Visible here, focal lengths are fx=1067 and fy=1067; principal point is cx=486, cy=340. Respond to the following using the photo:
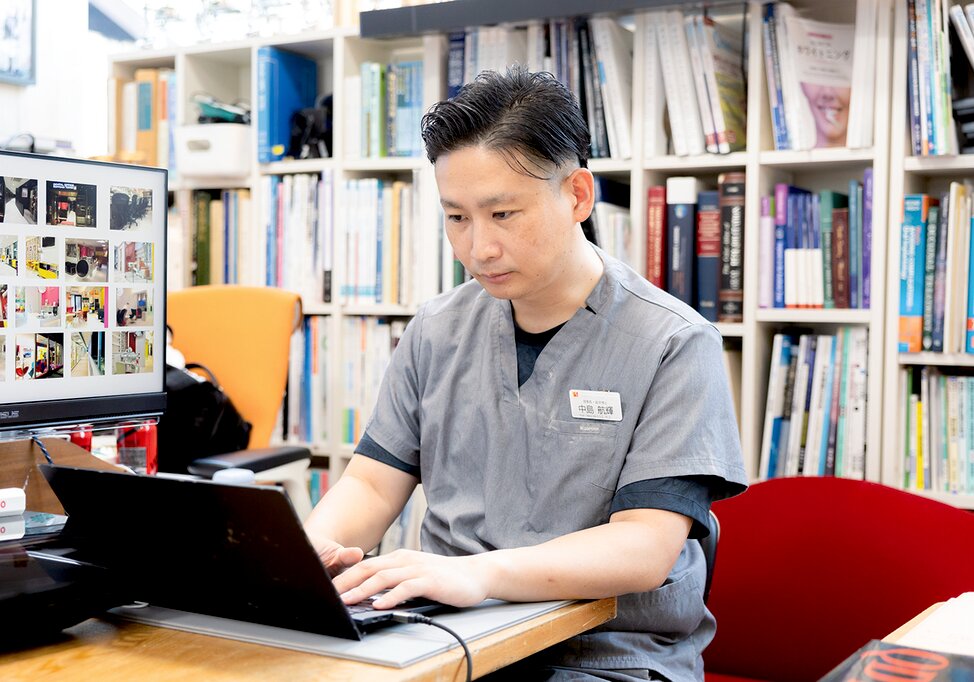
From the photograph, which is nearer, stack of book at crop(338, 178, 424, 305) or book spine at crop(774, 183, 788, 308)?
book spine at crop(774, 183, 788, 308)

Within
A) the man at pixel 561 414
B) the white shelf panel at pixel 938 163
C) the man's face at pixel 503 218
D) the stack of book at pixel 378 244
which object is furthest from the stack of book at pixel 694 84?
the man's face at pixel 503 218

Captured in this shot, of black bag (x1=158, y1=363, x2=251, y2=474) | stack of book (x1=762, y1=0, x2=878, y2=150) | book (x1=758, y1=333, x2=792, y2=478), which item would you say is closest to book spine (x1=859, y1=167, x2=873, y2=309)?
stack of book (x1=762, y1=0, x2=878, y2=150)

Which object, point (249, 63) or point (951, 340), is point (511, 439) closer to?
point (951, 340)

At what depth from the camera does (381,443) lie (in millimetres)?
1520

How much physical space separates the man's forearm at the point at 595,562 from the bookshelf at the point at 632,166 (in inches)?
55.1

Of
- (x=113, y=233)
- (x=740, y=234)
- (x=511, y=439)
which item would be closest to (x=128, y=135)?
(x=740, y=234)

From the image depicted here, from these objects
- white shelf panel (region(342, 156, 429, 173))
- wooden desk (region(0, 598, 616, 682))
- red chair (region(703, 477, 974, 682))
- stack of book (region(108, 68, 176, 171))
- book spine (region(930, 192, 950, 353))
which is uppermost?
stack of book (region(108, 68, 176, 171))

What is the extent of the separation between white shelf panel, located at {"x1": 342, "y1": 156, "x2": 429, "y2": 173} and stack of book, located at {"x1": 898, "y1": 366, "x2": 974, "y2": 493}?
1398 millimetres

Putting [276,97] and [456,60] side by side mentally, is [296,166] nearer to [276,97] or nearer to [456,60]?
[276,97]

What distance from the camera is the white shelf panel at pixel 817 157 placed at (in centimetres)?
246

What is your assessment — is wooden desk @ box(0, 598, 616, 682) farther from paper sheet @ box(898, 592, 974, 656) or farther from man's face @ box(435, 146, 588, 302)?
man's face @ box(435, 146, 588, 302)

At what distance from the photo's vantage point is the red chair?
4.86 feet

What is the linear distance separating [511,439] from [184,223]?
7.61 ft

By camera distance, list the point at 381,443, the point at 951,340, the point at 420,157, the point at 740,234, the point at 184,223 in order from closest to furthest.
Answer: the point at 381,443, the point at 951,340, the point at 740,234, the point at 420,157, the point at 184,223
